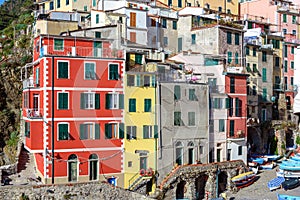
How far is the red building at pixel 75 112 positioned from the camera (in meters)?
37.5

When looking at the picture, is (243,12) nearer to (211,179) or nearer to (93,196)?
(211,179)

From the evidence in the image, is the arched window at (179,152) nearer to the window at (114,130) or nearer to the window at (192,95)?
the window at (192,95)

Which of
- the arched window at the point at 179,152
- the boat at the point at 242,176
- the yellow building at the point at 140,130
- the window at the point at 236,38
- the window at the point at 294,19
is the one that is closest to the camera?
the yellow building at the point at 140,130

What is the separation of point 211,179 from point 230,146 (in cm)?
470

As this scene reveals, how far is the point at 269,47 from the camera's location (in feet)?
199

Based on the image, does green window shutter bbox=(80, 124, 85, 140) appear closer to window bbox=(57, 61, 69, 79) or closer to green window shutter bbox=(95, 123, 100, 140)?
green window shutter bbox=(95, 123, 100, 140)

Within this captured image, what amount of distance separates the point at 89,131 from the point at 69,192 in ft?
16.7

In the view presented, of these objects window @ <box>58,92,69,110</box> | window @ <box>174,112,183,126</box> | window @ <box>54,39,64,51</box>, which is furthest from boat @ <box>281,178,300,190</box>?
window @ <box>54,39,64,51</box>

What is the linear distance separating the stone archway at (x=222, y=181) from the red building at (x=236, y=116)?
2184mm

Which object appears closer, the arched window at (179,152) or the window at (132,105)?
the window at (132,105)

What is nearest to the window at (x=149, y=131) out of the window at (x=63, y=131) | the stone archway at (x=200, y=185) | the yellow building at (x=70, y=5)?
the stone archway at (x=200, y=185)

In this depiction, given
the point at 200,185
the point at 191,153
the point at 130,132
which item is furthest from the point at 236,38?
the point at 130,132

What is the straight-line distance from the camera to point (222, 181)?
149 ft

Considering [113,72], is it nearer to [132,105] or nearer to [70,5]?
[132,105]
